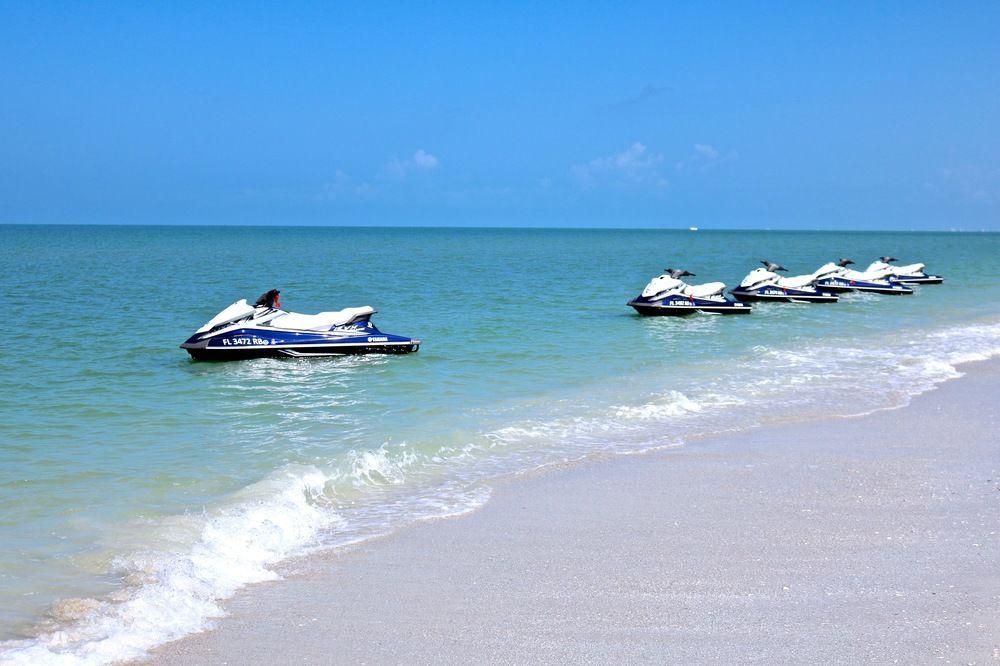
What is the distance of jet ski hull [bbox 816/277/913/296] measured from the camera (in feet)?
127

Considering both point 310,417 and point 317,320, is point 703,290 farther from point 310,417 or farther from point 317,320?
point 310,417

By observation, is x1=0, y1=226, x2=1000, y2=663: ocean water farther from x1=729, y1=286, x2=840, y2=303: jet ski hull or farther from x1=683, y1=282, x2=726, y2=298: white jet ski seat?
x1=729, y1=286, x2=840, y2=303: jet ski hull

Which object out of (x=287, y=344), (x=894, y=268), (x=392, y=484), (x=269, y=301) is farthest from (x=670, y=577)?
(x=894, y=268)

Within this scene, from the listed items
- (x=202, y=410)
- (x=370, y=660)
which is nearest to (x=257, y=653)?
(x=370, y=660)

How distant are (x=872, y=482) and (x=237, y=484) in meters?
6.67

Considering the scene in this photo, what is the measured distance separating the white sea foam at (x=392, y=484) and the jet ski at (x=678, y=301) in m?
9.13

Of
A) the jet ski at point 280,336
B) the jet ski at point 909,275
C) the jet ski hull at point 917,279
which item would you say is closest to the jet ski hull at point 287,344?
the jet ski at point 280,336

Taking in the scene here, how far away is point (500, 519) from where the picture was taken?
27.9 ft

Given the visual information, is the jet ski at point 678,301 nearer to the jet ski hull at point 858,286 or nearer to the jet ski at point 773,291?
the jet ski at point 773,291

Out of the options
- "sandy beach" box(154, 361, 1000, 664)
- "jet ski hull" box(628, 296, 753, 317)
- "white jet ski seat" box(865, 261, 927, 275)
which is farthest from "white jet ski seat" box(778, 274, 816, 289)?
"sandy beach" box(154, 361, 1000, 664)

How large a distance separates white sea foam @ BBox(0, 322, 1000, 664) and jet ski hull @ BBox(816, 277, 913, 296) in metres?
19.8

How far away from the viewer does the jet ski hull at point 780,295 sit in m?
34.2

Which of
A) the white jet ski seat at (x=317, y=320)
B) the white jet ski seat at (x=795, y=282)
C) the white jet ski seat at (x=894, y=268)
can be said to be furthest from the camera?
the white jet ski seat at (x=894, y=268)

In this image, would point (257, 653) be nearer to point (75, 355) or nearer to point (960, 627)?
point (960, 627)
